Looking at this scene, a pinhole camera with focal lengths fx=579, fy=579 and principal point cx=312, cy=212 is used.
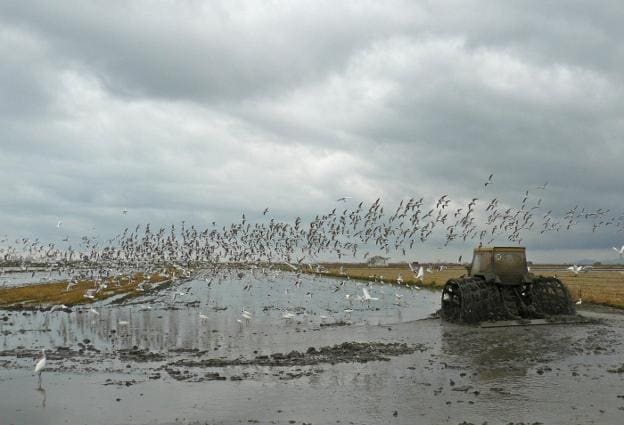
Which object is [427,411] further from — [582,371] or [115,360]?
[115,360]

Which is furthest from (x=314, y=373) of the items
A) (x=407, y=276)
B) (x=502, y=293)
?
(x=407, y=276)

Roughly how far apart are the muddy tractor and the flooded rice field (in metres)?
1.21

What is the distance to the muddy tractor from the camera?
27.7 m

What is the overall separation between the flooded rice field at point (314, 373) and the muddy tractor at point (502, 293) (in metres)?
1.21

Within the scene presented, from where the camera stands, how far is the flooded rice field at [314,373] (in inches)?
519

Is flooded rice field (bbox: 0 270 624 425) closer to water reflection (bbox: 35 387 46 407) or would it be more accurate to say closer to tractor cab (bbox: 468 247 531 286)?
water reflection (bbox: 35 387 46 407)

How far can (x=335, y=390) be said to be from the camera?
603 inches

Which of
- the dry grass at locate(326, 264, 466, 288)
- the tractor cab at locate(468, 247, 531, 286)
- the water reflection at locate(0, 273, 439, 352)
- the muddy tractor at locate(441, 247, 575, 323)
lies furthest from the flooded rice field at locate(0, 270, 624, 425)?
the dry grass at locate(326, 264, 466, 288)

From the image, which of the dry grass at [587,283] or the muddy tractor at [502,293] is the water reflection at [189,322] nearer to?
the muddy tractor at [502,293]

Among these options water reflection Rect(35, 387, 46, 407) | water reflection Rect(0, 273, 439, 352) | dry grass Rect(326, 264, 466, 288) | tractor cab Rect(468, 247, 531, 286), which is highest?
tractor cab Rect(468, 247, 531, 286)

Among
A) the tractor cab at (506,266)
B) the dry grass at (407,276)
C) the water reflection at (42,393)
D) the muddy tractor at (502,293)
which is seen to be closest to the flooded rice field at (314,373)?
the water reflection at (42,393)

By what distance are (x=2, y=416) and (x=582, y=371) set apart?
15580mm

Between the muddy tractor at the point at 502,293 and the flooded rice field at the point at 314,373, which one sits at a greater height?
the muddy tractor at the point at 502,293

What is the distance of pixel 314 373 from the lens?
17.6 m
